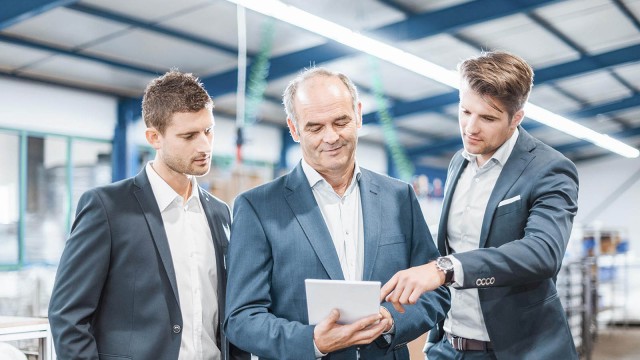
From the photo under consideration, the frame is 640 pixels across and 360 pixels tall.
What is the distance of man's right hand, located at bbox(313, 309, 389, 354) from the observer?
142 centimetres

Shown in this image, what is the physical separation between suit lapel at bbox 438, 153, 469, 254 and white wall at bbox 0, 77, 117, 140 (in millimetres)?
6862

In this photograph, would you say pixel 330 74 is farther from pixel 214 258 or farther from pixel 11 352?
pixel 11 352

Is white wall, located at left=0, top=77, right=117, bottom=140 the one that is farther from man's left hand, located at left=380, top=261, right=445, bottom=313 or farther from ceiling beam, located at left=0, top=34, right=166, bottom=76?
man's left hand, located at left=380, top=261, right=445, bottom=313

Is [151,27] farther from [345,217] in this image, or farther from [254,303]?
[254,303]

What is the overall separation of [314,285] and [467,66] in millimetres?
816

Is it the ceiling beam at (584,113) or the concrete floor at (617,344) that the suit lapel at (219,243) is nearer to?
the concrete floor at (617,344)

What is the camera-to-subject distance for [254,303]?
157 cm

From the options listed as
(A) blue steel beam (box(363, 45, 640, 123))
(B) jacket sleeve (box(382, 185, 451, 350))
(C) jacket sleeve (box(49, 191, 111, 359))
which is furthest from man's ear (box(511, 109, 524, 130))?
(A) blue steel beam (box(363, 45, 640, 123))

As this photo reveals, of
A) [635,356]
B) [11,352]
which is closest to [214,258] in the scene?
[11,352]

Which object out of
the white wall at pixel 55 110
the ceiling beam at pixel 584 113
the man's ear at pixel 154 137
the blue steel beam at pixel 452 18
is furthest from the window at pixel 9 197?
the ceiling beam at pixel 584 113

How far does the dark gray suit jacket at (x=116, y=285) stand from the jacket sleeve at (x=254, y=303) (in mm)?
254

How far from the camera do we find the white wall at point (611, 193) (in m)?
14.8

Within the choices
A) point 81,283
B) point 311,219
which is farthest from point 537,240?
point 81,283

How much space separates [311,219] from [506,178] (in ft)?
1.81
